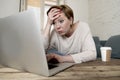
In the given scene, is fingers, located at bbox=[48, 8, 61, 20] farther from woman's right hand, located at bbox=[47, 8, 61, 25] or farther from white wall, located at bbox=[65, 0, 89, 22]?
white wall, located at bbox=[65, 0, 89, 22]

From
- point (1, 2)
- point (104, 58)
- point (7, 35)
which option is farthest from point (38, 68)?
point (1, 2)

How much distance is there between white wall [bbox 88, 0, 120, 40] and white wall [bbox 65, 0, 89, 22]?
5.1 inches

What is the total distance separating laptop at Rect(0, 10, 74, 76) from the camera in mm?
559

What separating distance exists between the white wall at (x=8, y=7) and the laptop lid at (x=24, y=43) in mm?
2253

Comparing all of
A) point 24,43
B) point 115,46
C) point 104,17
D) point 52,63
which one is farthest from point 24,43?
point 104,17

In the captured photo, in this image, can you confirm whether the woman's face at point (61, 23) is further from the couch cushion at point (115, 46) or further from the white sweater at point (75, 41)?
the couch cushion at point (115, 46)

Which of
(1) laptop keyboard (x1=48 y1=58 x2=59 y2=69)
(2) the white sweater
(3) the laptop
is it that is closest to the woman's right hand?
(2) the white sweater

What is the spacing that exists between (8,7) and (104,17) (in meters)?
2.06

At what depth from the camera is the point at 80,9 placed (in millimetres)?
4230

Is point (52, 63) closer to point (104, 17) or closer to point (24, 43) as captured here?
point (24, 43)

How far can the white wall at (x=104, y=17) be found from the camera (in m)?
3.46

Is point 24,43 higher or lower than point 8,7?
lower

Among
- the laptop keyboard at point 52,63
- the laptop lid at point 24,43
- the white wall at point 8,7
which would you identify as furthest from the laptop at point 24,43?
the white wall at point 8,7

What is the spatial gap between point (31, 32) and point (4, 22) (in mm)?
253
